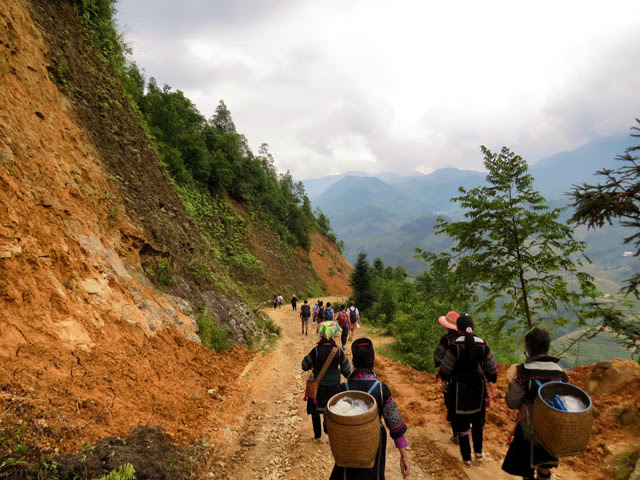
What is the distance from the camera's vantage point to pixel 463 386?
14.9ft

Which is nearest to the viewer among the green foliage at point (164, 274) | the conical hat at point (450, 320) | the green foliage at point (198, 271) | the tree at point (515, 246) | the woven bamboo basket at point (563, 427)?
the woven bamboo basket at point (563, 427)

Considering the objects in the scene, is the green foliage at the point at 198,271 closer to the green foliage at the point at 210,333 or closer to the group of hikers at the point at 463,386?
the green foliage at the point at 210,333

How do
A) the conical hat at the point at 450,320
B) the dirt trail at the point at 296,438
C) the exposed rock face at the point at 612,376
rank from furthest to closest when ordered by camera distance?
the exposed rock face at the point at 612,376
the conical hat at the point at 450,320
the dirt trail at the point at 296,438

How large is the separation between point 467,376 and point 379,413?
6.49 ft

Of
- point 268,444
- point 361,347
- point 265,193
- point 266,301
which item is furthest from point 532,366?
point 265,193

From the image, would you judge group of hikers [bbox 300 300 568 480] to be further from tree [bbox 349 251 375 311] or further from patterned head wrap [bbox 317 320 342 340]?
tree [bbox 349 251 375 311]

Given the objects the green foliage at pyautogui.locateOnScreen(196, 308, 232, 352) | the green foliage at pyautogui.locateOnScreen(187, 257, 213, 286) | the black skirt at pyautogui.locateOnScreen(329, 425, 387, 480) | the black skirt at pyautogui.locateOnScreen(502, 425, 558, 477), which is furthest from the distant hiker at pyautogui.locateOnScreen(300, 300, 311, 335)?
the black skirt at pyautogui.locateOnScreen(329, 425, 387, 480)

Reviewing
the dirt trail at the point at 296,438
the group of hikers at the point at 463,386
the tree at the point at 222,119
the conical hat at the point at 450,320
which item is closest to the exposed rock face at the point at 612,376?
the dirt trail at the point at 296,438


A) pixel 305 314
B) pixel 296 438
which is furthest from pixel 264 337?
pixel 296 438

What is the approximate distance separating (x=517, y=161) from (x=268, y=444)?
948 centimetres

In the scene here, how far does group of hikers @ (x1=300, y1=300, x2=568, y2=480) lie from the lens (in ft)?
11.1

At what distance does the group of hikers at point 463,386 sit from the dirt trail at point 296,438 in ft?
1.06

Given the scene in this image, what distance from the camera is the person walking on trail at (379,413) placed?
10.4 ft

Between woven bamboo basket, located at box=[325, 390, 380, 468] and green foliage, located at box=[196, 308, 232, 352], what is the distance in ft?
24.3
